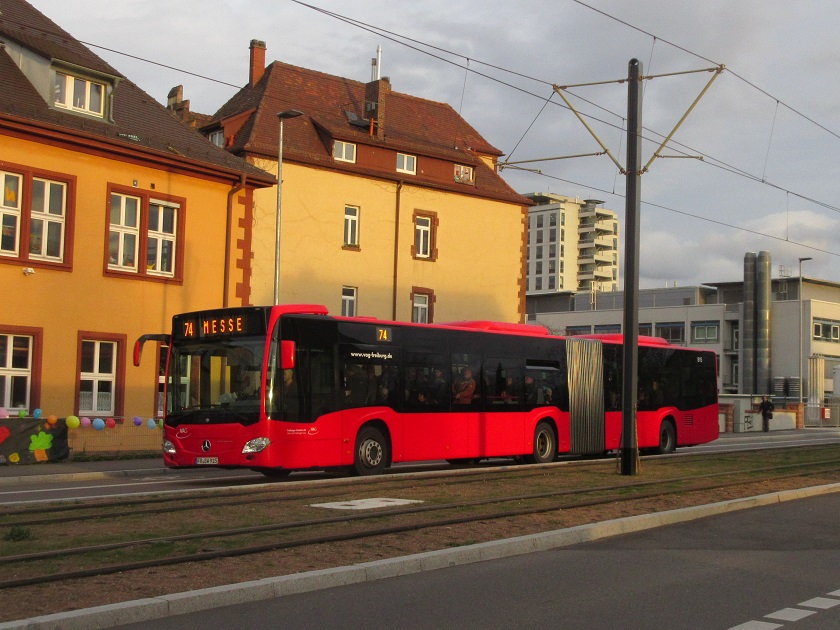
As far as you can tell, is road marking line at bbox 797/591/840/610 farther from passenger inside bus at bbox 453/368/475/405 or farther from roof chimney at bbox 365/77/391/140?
roof chimney at bbox 365/77/391/140

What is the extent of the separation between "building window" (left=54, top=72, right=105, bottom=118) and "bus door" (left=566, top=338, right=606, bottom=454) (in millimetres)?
13588

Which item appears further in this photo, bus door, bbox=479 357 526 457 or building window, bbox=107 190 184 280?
building window, bbox=107 190 184 280

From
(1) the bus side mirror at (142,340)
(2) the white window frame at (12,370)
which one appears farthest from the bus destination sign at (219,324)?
(2) the white window frame at (12,370)

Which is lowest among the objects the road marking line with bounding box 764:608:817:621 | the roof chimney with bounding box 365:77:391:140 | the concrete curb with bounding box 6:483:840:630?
the road marking line with bounding box 764:608:817:621

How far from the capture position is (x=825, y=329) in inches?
3440

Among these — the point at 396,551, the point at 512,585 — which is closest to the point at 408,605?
the point at 512,585

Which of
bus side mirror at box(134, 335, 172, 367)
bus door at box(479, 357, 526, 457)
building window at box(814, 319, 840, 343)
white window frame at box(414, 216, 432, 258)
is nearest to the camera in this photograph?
bus side mirror at box(134, 335, 172, 367)

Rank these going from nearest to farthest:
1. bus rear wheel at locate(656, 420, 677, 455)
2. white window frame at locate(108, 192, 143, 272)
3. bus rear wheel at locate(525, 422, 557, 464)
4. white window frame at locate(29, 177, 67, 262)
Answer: bus rear wheel at locate(525, 422, 557, 464) → white window frame at locate(29, 177, 67, 262) → white window frame at locate(108, 192, 143, 272) → bus rear wheel at locate(656, 420, 677, 455)

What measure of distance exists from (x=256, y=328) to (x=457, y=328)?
5501mm

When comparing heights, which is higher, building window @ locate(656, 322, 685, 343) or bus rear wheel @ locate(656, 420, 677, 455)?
building window @ locate(656, 322, 685, 343)

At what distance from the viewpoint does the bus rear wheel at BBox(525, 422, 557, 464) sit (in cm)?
2406

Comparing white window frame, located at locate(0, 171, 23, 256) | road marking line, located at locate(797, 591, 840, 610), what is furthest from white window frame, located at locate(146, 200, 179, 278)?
road marking line, located at locate(797, 591, 840, 610)

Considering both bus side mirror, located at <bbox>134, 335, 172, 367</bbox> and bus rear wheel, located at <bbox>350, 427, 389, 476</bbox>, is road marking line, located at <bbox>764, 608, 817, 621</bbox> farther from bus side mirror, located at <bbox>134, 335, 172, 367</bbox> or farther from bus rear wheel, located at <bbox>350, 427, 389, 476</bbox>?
bus side mirror, located at <bbox>134, 335, 172, 367</bbox>

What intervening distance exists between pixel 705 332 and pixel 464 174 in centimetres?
5433
